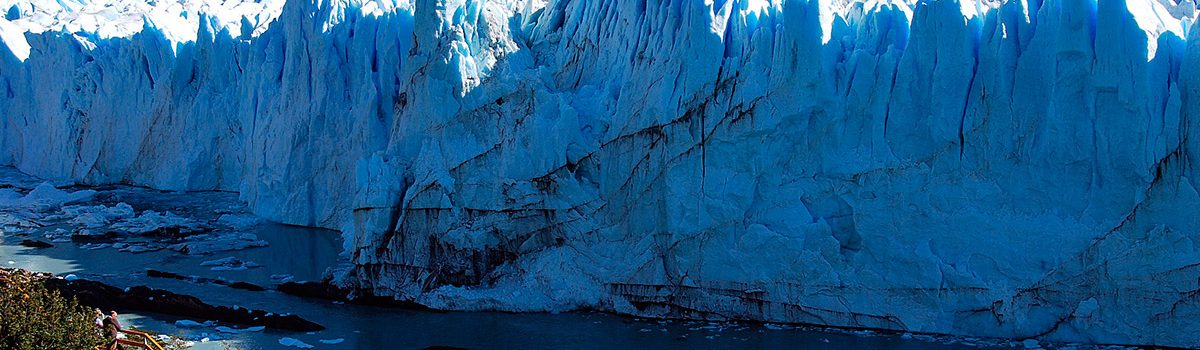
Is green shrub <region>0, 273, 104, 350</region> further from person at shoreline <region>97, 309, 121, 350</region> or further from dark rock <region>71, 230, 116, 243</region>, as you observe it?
dark rock <region>71, 230, 116, 243</region>

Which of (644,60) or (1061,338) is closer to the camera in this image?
(1061,338)

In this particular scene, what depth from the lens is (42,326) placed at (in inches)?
230

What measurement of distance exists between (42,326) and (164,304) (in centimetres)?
437

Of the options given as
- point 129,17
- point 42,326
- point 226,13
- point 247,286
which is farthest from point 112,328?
point 129,17

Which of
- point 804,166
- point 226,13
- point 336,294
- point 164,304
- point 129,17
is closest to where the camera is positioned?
point 804,166

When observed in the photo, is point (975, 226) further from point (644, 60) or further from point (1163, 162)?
point (644, 60)

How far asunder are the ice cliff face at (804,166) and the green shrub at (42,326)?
13.5 feet

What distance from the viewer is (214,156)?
18.0 m

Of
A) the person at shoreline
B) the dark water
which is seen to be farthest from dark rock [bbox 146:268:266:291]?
the person at shoreline

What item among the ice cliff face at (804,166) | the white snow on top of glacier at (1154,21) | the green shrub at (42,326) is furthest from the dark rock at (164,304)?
the white snow on top of glacier at (1154,21)

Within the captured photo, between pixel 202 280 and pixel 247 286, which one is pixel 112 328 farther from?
pixel 202 280

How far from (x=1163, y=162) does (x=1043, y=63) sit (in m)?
1.10

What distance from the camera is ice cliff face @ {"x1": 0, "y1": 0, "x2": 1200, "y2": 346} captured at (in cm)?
790

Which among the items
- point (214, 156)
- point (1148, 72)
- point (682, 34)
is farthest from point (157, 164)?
point (1148, 72)
